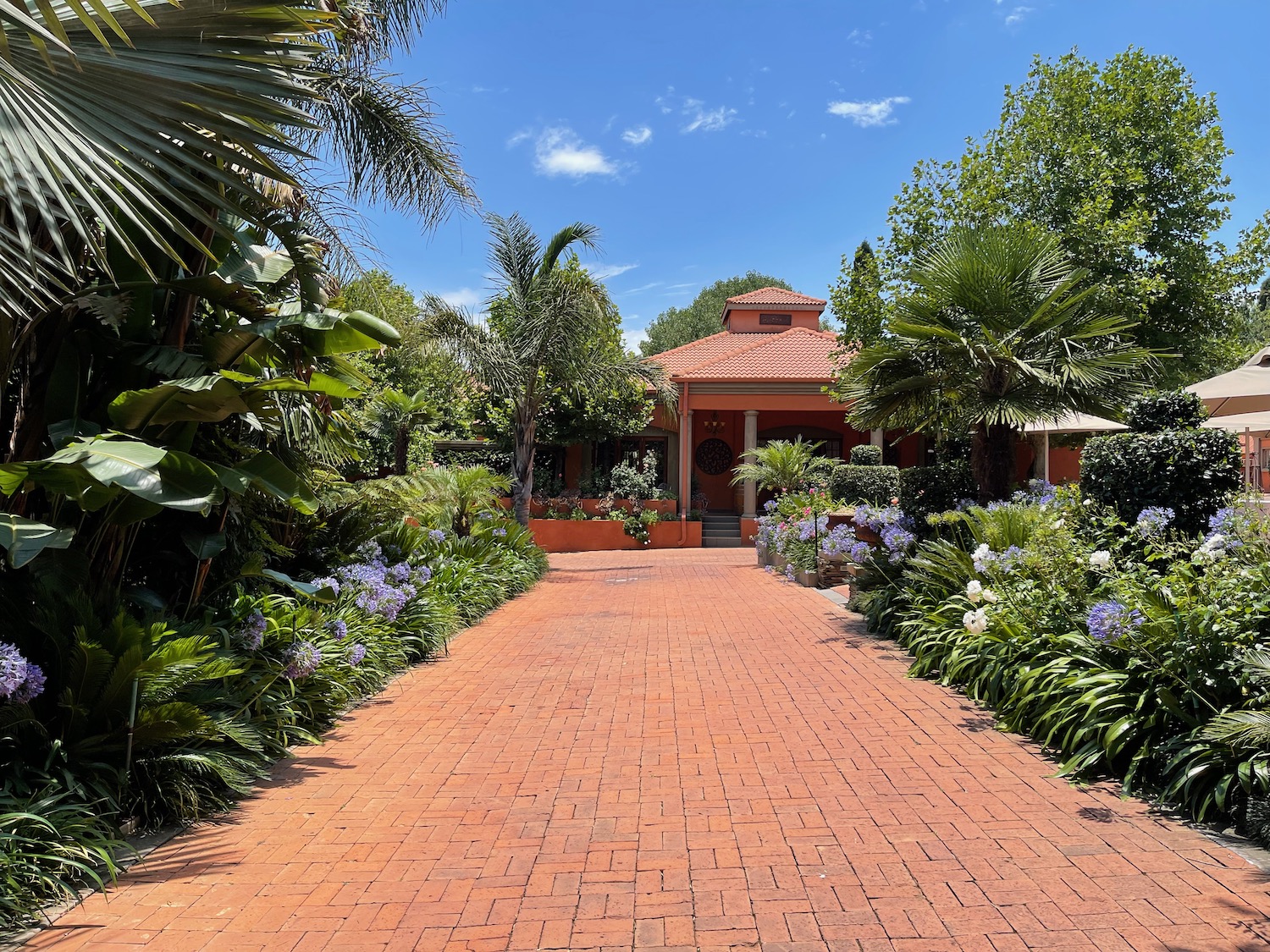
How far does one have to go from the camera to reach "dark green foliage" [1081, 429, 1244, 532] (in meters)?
5.90

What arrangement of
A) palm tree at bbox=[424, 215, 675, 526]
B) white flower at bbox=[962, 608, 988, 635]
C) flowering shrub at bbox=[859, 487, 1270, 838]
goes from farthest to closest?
1. palm tree at bbox=[424, 215, 675, 526]
2. white flower at bbox=[962, 608, 988, 635]
3. flowering shrub at bbox=[859, 487, 1270, 838]

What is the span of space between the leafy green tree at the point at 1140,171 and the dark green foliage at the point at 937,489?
22.7 feet

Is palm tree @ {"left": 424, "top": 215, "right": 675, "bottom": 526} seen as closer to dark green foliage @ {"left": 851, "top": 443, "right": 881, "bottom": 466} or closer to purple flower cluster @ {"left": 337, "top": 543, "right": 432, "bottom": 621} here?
dark green foliage @ {"left": 851, "top": 443, "right": 881, "bottom": 466}

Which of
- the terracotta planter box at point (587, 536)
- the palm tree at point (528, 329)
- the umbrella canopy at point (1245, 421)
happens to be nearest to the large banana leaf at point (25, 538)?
the umbrella canopy at point (1245, 421)

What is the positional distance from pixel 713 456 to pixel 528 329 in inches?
403

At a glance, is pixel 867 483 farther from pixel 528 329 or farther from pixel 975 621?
pixel 975 621

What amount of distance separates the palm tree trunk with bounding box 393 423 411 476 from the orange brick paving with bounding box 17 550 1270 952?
13.6 meters

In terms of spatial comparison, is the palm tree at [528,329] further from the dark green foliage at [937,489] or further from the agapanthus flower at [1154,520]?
the agapanthus flower at [1154,520]

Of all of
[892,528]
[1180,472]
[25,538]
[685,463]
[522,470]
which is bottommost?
[892,528]

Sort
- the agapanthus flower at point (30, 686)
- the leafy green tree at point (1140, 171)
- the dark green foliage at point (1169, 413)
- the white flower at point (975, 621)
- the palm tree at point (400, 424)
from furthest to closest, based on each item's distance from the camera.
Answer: the palm tree at point (400, 424), the leafy green tree at point (1140, 171), the dark green foliage at point (1169, 413), the white flower at point (975, 621), the agapanthus flower at point (30, 686)

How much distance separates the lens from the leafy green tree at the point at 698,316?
49.3 m

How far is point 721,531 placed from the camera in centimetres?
2228

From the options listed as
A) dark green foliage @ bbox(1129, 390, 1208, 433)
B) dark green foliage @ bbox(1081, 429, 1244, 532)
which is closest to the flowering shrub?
dark green foliage @ bbox(1081, 429, 1244, 532)

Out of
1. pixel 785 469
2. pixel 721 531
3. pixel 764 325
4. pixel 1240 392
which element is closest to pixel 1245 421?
pixel 1240 392
